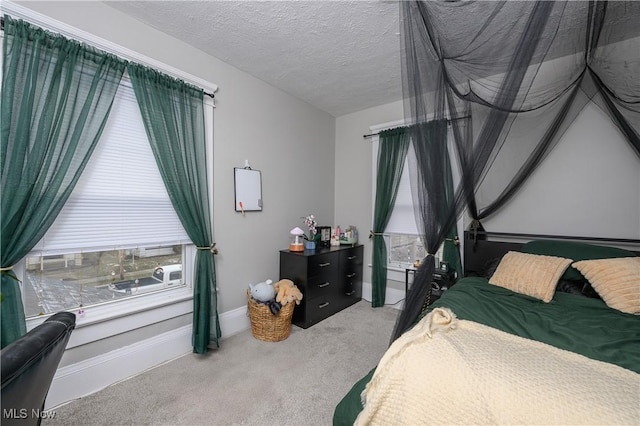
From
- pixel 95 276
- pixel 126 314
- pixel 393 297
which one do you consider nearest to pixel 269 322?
pixel 126 314

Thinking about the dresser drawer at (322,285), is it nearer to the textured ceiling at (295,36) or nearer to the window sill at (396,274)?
the window sill at (396,274)

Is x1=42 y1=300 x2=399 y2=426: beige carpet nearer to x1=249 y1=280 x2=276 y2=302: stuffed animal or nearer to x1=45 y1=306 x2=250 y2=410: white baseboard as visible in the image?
x1=45 y1=306 x2=250 y2=410: white baseboard

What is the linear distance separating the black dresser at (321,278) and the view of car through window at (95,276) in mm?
1111

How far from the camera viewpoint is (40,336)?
77 cm

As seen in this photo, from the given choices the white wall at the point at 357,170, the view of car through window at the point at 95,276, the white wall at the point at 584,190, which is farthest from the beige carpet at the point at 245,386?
the white wall at the point at 584,190

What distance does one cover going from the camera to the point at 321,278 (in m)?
2.96

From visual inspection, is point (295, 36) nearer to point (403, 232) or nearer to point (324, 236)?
point (324, 236)

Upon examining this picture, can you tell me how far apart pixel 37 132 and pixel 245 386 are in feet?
6.65

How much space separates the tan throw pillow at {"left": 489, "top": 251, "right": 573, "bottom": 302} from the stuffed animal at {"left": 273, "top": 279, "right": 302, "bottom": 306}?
1.69 meters

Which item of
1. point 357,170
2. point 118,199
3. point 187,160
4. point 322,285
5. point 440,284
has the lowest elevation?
point 322,285

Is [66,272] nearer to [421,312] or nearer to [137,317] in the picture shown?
[137,317]

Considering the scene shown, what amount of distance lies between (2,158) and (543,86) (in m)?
3.38

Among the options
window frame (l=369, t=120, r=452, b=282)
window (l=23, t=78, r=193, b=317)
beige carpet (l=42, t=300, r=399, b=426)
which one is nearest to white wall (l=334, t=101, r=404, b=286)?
window frame (l=369, t=120, r=452, b=282)

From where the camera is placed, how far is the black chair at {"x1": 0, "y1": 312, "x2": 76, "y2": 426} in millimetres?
650
